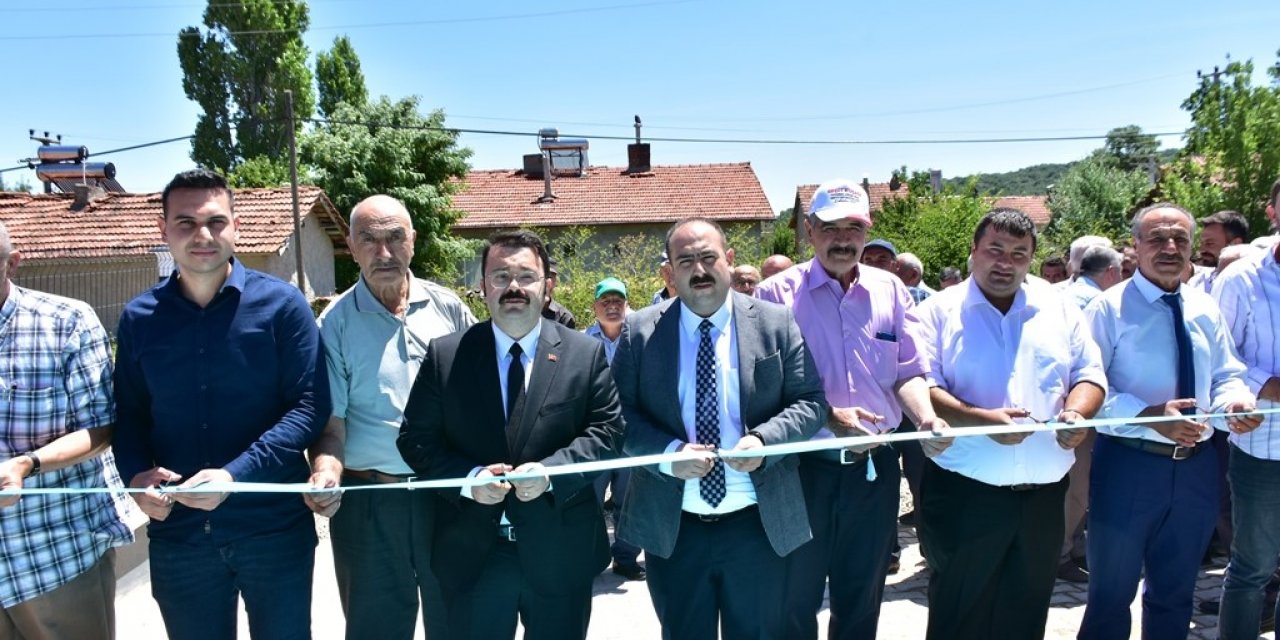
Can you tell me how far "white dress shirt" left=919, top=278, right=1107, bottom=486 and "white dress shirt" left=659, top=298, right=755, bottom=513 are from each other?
102 centimetres

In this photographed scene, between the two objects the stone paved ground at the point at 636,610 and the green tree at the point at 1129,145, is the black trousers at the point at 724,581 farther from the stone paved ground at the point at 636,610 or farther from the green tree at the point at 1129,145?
the green tree at the point at 1129,145

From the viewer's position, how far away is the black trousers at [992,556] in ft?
11.8

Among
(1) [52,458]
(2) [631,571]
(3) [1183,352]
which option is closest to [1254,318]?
(3) [1183,352]

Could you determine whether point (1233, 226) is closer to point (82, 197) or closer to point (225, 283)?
point (225, 283)

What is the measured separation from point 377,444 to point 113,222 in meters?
23.0

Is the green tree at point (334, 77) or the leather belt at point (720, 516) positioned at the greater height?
the green tree at point (334, 77)

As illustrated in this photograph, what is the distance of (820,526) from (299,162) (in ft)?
84.6

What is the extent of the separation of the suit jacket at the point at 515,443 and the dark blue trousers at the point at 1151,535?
93.6 inches

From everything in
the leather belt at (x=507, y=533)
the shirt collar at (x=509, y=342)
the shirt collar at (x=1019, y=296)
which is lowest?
the leather belt at (x=507, y=533)

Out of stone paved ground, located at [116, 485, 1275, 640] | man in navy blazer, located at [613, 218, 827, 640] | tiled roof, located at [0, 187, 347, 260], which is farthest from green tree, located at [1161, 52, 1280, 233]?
tiled roof, located at [0, 187, 347, 260]

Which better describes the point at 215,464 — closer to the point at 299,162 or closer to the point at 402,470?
the point at 402,470

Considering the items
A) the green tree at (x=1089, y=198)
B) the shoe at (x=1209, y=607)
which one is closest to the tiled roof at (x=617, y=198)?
the green tree at (x=1089, y=198)

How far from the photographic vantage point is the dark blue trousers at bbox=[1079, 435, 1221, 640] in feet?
12.2

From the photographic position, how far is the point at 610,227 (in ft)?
112
